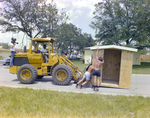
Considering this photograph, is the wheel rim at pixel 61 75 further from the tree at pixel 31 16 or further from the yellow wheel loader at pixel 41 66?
the tree at pixel 31 16

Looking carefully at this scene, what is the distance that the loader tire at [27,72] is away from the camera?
8.30 meters

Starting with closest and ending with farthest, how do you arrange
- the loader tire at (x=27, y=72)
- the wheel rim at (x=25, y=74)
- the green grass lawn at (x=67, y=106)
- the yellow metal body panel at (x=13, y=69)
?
the green grass lawn at (x=67, y=106) → the loader tire at (x=27, y=72) → the wheel rim at (x=25, y=74) → the yellow metal body panel at (x=13, y=69)

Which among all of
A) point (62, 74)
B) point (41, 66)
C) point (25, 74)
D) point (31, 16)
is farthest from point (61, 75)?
point (31, 16)

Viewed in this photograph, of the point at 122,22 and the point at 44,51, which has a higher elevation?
the point at 122,22

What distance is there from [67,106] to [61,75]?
3.49 metres

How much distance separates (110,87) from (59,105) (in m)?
4.18

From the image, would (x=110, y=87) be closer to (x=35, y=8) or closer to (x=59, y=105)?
(x=59, y=105)

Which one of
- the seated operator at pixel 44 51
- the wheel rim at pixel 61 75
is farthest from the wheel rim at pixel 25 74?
the wheel rim at pixel 61 75

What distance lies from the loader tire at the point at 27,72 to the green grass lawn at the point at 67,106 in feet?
7.38

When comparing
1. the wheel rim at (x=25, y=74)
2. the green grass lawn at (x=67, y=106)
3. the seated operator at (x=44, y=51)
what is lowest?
the green grass lawn at (x=67, y=106)

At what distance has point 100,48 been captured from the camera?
7.80m

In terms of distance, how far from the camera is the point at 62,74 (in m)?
8.31

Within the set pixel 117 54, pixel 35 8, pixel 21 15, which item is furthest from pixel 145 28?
pixel 21 15

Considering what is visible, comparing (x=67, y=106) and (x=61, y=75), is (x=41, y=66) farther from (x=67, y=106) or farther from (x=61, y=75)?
(x=67, y=106)
